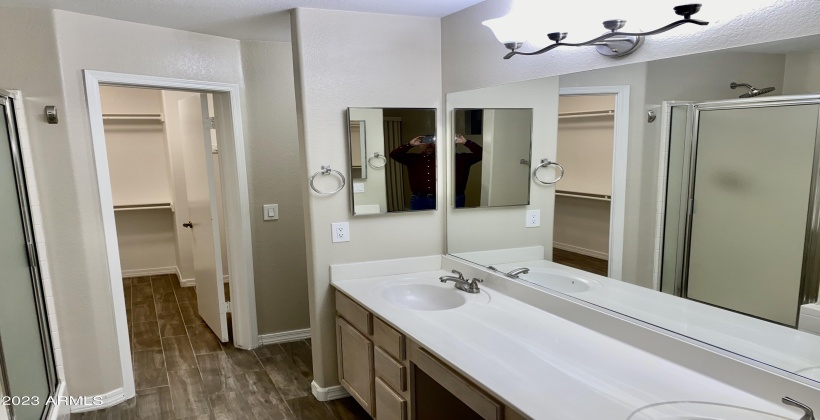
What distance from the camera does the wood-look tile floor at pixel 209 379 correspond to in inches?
112

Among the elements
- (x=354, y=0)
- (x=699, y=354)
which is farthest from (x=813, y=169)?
(x=354, y=0)

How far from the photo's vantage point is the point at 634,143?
1.80 metres

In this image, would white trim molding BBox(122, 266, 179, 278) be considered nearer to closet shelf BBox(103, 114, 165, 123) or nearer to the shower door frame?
closet shelf BBox(103, 114, 165, 123)

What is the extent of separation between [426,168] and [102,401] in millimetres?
2321

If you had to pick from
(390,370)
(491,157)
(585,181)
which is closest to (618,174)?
(585,181)

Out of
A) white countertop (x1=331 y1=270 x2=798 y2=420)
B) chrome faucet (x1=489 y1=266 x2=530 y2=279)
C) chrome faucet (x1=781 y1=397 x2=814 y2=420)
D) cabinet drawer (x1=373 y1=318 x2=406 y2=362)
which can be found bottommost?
cabinet drawer (x1=373 y1=318 x2=406 y2=362)

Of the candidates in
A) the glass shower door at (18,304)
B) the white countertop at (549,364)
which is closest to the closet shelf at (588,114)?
the white countertop at (549,364)

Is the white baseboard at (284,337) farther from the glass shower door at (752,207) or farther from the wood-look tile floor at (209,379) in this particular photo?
the glass shower door at (752,207)

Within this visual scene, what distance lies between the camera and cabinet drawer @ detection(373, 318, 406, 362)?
2.09 meters

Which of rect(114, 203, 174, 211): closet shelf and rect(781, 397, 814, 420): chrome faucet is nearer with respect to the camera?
rect(781, 397, 814, 420): chrome faucet

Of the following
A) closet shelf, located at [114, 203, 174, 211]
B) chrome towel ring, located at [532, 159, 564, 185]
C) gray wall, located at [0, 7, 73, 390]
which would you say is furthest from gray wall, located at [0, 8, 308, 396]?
closet shelf, located at [114, 203, 174, 211]

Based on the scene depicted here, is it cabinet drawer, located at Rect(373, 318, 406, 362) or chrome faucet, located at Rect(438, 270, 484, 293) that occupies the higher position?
chrome faucet, located at Rect(438, 270, 484, 293)

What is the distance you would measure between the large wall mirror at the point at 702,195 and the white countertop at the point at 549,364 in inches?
5.7

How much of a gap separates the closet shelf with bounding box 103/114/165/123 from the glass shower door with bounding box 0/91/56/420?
127 inches
